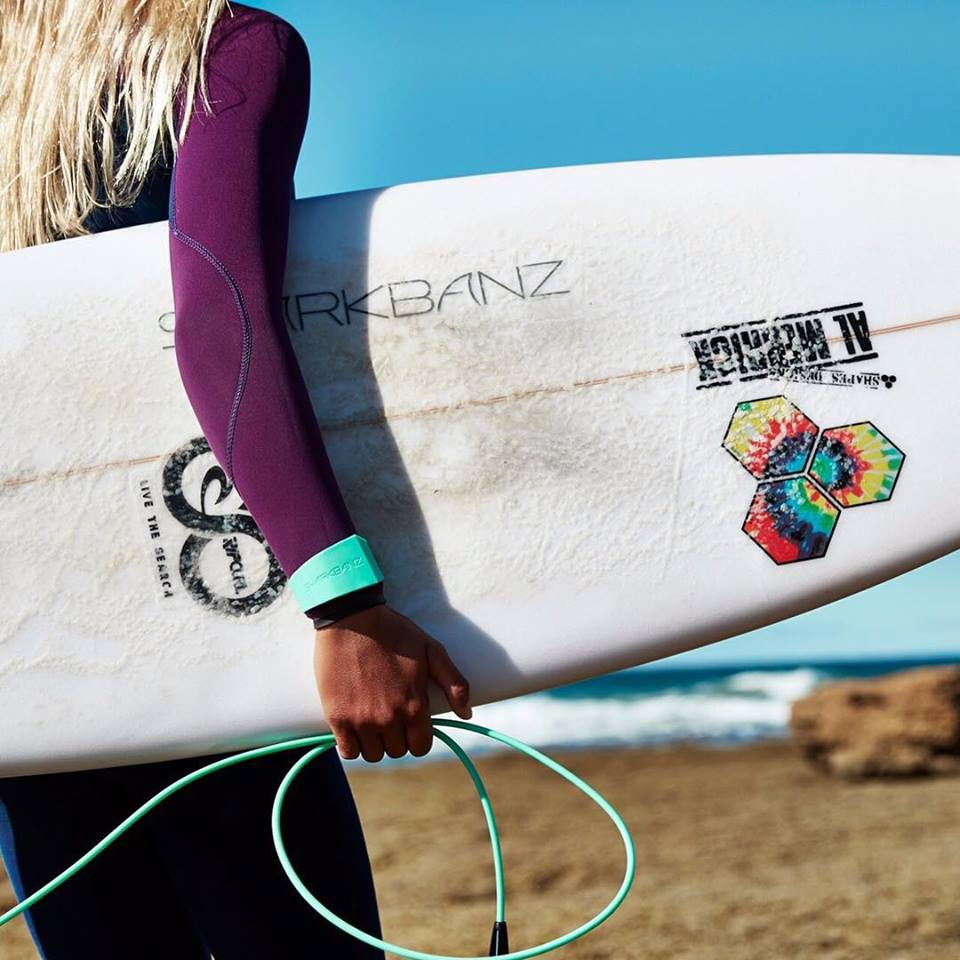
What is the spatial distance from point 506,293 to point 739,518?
0.40m

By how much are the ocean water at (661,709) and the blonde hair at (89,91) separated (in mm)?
9981

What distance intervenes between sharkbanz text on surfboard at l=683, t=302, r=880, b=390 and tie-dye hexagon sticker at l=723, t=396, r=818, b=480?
1.6 inches

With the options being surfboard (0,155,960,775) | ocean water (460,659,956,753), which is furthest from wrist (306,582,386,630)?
ocean water (460,659,956,753)

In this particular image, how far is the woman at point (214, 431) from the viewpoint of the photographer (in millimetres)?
917

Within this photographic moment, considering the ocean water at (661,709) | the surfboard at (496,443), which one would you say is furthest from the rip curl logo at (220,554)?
the ocean water at (661,709)

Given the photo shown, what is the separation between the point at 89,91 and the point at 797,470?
2.89 ft

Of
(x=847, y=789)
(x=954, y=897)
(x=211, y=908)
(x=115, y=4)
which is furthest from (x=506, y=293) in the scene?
(x=847, y=789)

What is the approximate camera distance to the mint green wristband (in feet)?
2.99

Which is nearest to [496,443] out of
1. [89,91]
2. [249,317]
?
[249,317]

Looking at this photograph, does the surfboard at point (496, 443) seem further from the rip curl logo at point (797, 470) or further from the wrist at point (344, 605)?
the wrist at point (344, 605)

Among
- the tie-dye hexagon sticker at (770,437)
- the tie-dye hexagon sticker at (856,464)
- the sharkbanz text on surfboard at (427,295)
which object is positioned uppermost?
the sharkbanz text on surfboard at (427,295)

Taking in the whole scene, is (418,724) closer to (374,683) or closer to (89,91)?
(374,683)

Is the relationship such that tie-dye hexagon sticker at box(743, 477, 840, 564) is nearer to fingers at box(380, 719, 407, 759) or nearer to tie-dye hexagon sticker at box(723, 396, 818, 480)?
tie-dye hexagon sticker at box(723, 396, 818, 480)

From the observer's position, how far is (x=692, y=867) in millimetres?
4027
